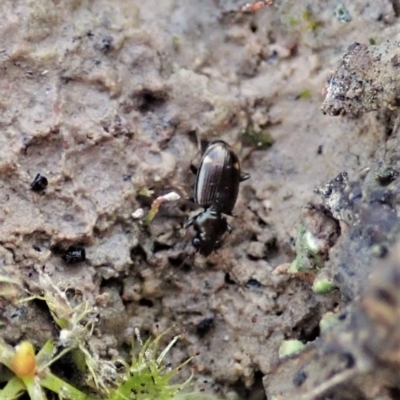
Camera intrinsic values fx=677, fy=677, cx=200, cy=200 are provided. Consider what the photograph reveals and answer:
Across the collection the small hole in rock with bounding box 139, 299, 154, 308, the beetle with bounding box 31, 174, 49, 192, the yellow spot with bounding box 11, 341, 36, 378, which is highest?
the beetle with bounding box 31, 174, 49, 192

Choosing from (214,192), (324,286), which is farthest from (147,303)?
(324,286)

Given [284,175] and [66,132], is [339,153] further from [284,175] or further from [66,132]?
[66,132]

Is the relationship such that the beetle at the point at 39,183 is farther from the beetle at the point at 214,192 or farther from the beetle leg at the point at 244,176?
the beetle leg at the point at 244,176

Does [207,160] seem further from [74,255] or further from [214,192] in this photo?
[74,255]

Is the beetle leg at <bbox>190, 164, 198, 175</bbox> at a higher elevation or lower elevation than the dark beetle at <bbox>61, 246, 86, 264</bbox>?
higher

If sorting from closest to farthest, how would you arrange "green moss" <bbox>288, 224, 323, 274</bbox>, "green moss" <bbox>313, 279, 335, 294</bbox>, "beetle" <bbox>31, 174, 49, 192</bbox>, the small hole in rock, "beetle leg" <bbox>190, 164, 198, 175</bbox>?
"green moss" <bbox>313, 279, 335, 294</bbox>
"green moss" <bbox>288, 224, 323, 274</bbox>
"beetle" <bbox>31, 174, 49, 192</bbox>
the small hole in rock
"beetle leg" <bbox>190, 164, 198, 175</bbox>

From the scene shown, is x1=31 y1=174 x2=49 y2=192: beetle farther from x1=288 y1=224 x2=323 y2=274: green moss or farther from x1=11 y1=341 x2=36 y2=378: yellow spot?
x1=288 y1=224 x2=323 y2=274: green moss

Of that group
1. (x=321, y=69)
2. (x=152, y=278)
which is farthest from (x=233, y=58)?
(x=152, y=278)

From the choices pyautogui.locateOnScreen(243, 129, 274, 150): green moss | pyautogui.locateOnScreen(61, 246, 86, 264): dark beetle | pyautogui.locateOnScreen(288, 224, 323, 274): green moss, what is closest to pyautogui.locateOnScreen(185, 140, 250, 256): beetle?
pyautogui.locateOnScreen(243, 129, 274, 150): green moss
